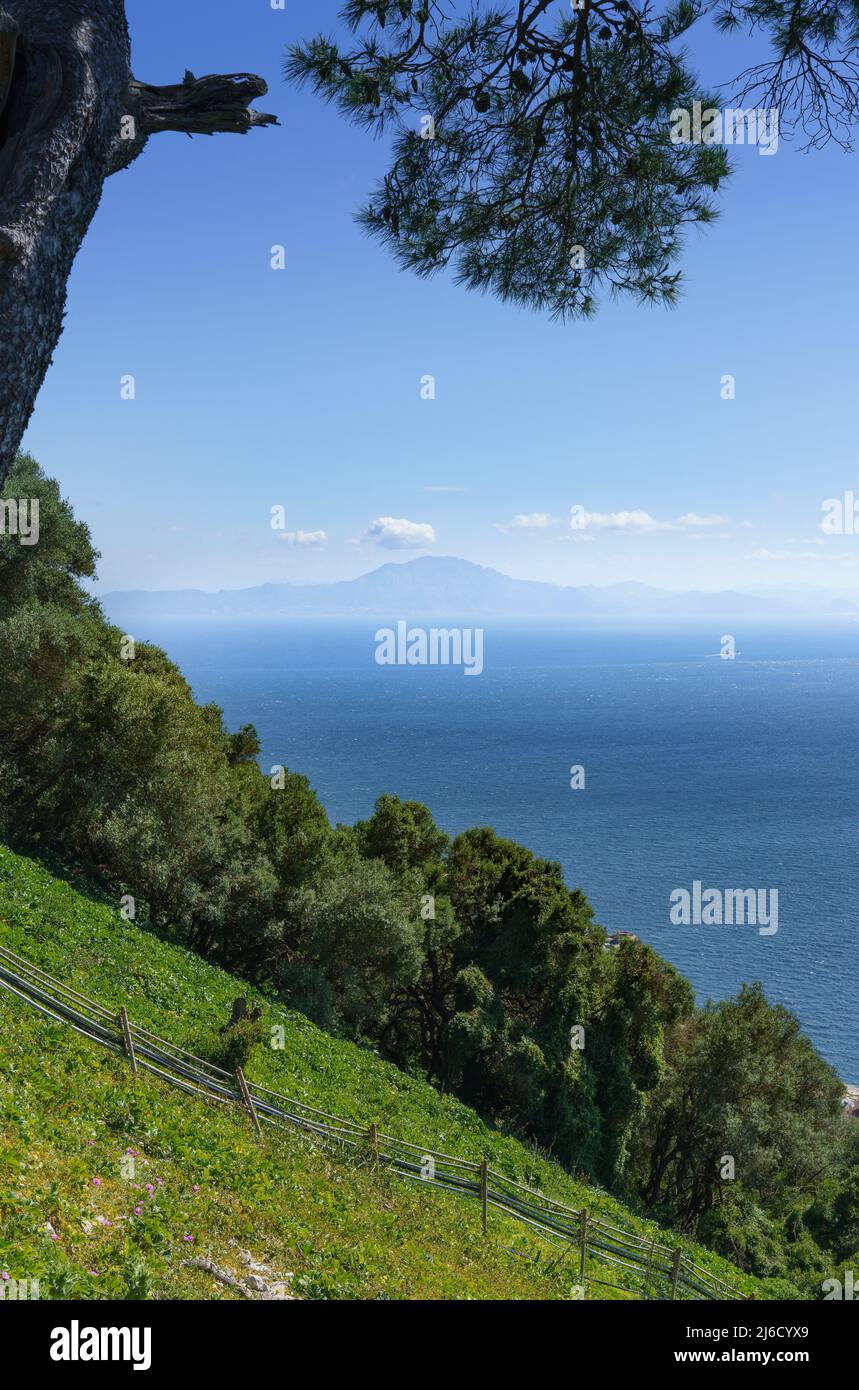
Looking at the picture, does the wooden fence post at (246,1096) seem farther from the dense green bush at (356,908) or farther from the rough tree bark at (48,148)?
the dense green bush at (356,908)

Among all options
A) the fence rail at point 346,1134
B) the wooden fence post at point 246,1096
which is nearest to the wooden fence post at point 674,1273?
the fence rail at point 346,1134

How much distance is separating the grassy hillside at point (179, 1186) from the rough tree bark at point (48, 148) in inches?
229

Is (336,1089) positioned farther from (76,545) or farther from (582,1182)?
(76,545)

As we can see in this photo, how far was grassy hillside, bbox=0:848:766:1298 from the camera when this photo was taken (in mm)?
6590

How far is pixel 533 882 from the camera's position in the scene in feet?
98.3

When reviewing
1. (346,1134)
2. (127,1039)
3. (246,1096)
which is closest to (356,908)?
(346,1134)

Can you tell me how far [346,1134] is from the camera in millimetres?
13625

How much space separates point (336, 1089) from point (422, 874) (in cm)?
1437

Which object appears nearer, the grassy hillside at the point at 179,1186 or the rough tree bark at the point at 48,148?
the rough tree bark at the point at 48,148

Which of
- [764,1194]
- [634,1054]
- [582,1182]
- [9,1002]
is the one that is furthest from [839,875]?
[9,1002]

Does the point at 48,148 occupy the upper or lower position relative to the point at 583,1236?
upper

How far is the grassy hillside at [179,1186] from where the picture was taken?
6590 millimetres

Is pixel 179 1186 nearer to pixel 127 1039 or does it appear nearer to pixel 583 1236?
pixel 127 1039

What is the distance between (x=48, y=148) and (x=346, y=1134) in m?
13.7
